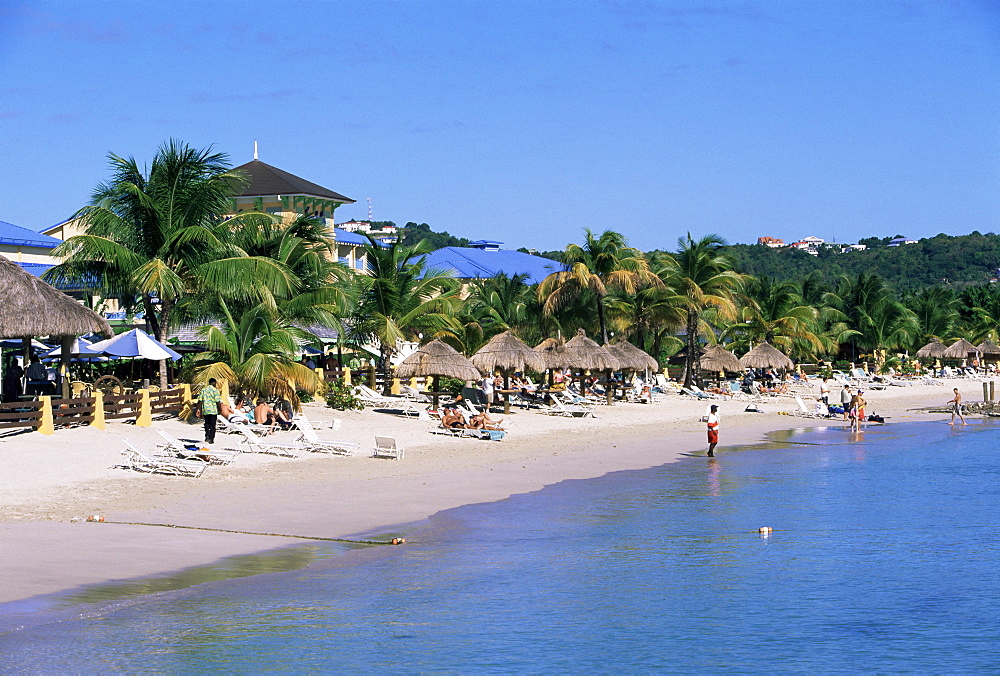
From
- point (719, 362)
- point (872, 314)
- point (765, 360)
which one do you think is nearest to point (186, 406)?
point (719, 362)

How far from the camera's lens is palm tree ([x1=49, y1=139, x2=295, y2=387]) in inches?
945

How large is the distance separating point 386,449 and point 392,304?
36.3 feet

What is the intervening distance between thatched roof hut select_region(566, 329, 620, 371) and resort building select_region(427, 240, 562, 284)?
84.3ft

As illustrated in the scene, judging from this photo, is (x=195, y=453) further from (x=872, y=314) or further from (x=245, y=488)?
(x=872, y=314)

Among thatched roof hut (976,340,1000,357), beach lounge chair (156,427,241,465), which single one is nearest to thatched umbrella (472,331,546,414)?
beach lounge chair (156,427,241,465)

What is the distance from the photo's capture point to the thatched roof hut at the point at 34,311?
19.2m

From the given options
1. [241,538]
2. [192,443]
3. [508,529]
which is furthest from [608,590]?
[192,443]

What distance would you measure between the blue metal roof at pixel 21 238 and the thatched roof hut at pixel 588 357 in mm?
20733

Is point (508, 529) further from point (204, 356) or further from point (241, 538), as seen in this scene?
point (204, 356)

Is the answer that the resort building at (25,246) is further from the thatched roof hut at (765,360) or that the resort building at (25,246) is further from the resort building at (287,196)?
the thatched roof hut at (765,360)

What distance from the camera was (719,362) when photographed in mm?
42406

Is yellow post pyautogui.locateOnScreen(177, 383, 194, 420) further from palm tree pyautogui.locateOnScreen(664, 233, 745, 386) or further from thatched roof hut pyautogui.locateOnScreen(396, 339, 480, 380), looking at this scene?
palm tree pyautogui.locateOnScreen(664, 233, 745, 386)

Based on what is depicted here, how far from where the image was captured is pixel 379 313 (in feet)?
99.2

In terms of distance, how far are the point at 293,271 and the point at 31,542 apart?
17.5 m
